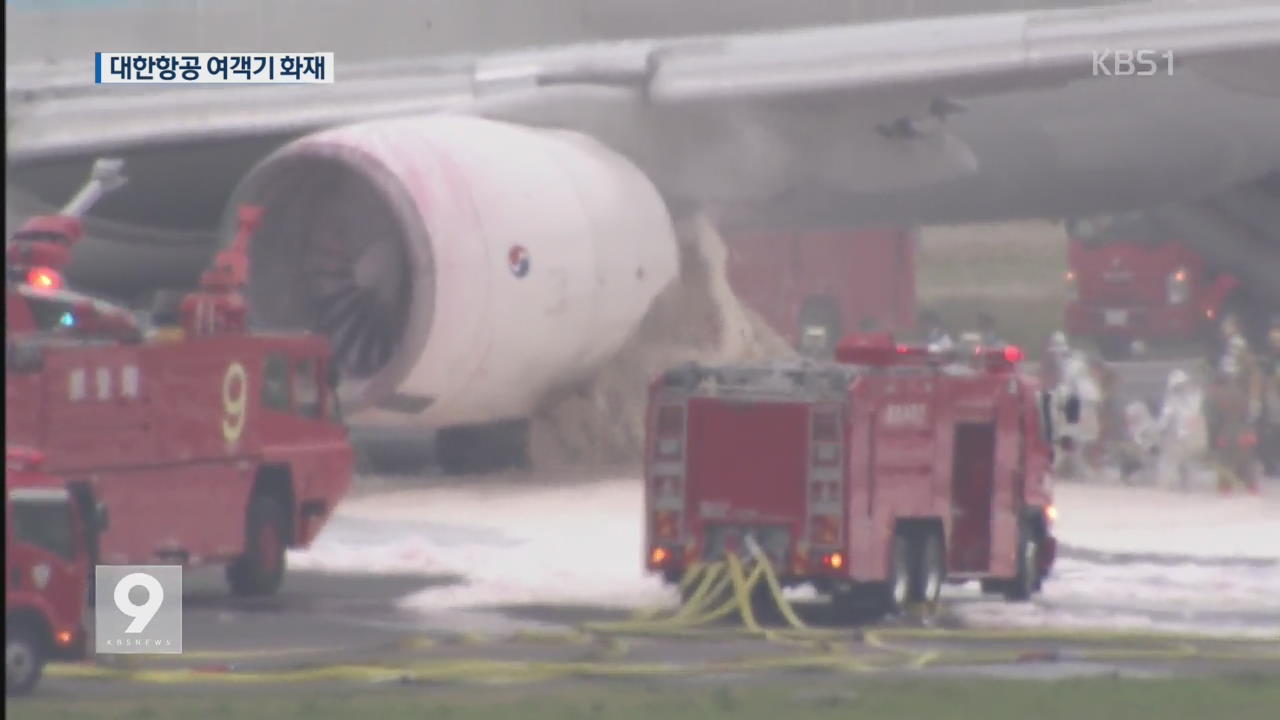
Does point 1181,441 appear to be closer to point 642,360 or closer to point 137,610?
point 642,360

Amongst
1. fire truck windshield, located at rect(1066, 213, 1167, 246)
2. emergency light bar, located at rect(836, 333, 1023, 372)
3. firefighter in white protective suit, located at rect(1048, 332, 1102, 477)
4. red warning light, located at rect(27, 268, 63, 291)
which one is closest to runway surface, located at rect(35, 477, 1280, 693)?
emergency light bar, located at rect(836, 333, 1023, 372)

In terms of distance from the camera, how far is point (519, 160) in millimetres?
16828

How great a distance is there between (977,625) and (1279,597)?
190 cm

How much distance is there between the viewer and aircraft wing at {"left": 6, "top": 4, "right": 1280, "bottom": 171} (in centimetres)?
1733

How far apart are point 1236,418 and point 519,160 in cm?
645

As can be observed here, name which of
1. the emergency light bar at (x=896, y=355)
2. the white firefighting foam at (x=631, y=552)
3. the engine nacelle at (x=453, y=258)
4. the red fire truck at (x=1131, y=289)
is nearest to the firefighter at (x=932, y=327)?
the red fire truck at (x=1131, y=289)

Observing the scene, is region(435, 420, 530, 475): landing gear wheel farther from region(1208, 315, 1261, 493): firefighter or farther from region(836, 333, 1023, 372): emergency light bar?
region(1208, 315, 1261, 493): firefighter

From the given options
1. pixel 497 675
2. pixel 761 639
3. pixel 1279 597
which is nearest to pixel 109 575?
pixel 497 675

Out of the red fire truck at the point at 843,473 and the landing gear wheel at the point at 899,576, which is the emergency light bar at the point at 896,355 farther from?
the landing gear wheel at the point at 899,576

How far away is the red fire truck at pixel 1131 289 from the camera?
33375 mm

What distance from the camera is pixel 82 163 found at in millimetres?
17734

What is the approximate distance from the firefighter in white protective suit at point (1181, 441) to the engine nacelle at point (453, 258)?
463cm

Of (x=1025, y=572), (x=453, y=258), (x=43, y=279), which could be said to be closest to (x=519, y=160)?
(x=453, y=258)

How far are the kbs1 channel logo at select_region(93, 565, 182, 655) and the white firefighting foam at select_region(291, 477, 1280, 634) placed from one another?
140cm
